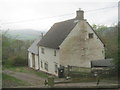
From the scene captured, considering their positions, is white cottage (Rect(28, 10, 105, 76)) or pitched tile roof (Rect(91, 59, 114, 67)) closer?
pitched tile roof (Rect(91, 59, 114, 67))

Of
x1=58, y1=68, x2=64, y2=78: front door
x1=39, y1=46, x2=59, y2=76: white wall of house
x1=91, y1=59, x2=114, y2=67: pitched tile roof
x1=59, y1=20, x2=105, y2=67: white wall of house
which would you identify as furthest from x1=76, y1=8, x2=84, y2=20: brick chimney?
x1=58, y1=68, x2=64, y2=78: front door

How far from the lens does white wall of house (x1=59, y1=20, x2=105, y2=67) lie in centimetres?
2842

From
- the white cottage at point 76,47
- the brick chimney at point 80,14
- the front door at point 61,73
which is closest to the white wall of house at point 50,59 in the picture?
the white cottage at point 76,47

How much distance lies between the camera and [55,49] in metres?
29.0

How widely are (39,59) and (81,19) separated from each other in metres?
11.6

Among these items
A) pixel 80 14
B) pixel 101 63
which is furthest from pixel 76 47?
pixel 80 14

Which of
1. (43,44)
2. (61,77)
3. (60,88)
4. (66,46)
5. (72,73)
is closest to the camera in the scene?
(60,88)

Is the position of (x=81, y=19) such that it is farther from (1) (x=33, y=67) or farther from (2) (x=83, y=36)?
(1) (x=33, y=67)

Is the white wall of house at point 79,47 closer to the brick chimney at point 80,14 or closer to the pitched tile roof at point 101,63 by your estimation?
the brick chimney at point 80,14

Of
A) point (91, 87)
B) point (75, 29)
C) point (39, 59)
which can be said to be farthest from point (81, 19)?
point (91, 87)

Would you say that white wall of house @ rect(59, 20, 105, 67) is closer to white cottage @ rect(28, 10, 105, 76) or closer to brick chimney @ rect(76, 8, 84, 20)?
white cottage @ rect(28, 10, 105, 76)

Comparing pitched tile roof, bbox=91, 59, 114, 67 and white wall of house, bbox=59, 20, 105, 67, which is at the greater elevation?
white wall of house, bbox=59, 20, 105, 67

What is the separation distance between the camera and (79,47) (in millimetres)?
29188

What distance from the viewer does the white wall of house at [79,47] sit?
28.4 m
